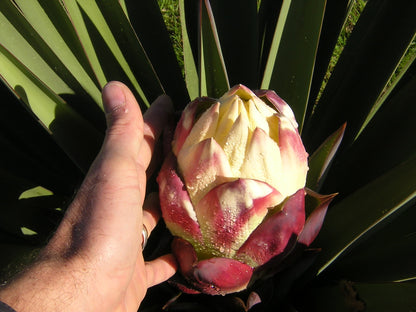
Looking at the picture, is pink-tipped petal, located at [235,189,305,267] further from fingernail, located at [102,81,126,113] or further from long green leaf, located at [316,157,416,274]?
fingernail, located at [102,81,126,113]

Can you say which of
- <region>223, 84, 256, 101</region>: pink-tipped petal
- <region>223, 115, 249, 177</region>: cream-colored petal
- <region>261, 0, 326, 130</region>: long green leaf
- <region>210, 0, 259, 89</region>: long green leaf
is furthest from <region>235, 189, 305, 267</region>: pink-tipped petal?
<region>210, 0, 259, 89</region>: long green leaf

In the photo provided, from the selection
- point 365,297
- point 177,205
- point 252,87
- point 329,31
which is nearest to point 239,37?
point 252,87

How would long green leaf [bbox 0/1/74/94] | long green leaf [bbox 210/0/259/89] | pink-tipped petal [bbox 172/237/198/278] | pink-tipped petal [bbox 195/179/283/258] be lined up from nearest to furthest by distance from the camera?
pink-tipped petal [bbox 195/179/283/258], pink-tipped petal [bbox 172/237/198/278], long green leaf [bbox 0/1/74/94], long green leaf [bbox 210/0/259/89]

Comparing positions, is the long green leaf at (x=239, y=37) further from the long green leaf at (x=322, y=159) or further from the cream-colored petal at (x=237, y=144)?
the cream-colored petal at (x=237, y=144)

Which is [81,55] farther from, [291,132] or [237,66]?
[291,132]

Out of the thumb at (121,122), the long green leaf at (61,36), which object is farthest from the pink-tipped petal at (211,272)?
the long green leaf at (61,36)

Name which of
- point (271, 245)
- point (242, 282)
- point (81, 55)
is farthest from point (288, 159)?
point (81, 55)
